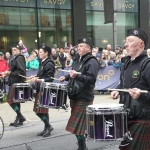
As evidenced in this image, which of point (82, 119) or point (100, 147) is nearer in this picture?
point (82, 119)

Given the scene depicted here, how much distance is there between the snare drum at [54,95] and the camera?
4738 mm

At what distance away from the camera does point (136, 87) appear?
3.17 m

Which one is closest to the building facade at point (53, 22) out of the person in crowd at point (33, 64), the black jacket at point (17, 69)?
the person in crowd at point (33, 64)

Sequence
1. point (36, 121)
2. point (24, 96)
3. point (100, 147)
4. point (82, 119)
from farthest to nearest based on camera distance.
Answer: point (36, 121) → point (24, 96) → point (100, 147) → point (82, 119)

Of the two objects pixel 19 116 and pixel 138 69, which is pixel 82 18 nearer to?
pixel 19 116

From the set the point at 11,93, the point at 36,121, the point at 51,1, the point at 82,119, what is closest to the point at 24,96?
the point at 11,93

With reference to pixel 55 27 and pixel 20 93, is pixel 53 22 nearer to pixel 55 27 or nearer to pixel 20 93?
pixel 55 27

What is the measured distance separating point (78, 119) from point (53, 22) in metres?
12.3

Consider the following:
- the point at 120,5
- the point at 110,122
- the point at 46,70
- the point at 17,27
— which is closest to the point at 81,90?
the point at 46,70

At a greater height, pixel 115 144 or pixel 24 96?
pixel 24 96

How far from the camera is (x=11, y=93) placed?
21.5 ft

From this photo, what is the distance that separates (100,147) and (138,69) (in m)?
2.46

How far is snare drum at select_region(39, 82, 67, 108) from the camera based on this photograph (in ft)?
15.5

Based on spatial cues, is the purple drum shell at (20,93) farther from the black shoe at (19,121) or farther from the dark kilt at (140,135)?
the dark kilt at (140,135)
